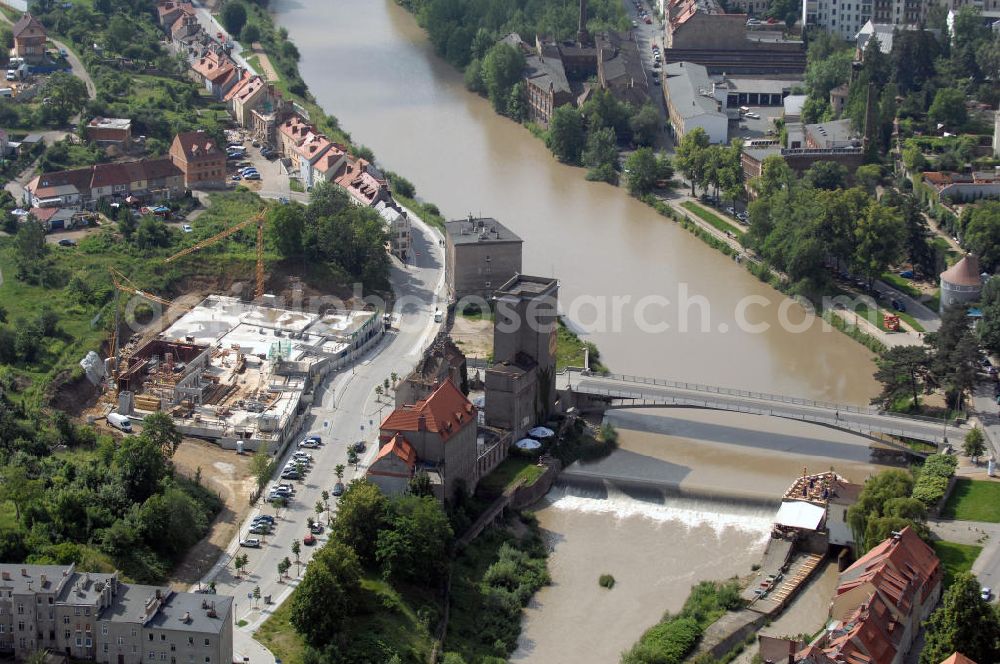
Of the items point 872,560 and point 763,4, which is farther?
point 763,4

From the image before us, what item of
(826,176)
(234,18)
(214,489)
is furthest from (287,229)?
(234,18)

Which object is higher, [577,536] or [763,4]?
[763,4]

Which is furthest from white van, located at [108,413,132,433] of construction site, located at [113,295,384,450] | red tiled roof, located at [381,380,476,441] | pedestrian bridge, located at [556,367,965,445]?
pedestrian bridge, located at [556,367,965,445]

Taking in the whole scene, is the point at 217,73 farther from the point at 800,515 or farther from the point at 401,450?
the point at 800,515

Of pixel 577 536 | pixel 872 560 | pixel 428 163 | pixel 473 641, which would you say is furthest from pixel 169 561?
pixel 428 163

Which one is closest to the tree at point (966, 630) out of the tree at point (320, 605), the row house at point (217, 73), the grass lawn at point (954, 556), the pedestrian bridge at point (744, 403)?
the grass lawn at point (954, 556)

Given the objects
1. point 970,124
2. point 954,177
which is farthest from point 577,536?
point 970,124

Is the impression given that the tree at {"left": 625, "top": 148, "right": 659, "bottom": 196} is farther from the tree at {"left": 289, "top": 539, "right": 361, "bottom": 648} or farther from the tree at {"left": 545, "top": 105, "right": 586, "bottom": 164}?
the tree at {"left": 289, "top": 539, "right": 361, "bottom": 648}

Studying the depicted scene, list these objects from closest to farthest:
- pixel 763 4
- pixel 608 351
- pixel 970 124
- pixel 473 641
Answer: pixel 473 641 < pixel 608 351 < pixel 970 124 < pixel 763 4

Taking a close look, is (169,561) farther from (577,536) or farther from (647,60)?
(647,60)

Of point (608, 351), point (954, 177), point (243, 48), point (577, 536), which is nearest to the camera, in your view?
point (577, 536)
